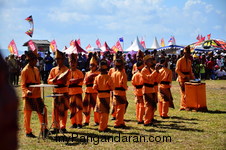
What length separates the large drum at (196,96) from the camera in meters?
11.2

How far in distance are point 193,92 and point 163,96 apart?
154 cm

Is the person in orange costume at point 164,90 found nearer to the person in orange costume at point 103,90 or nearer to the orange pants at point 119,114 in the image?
the orange pants at point 119,114

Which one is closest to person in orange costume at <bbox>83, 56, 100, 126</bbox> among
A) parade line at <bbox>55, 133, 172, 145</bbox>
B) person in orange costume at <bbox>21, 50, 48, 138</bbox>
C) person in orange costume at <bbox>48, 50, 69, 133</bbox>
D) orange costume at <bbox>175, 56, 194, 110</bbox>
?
person in orange costume at <bbox>48, 50, 69, 133</bbox>

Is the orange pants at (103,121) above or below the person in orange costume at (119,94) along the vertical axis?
below

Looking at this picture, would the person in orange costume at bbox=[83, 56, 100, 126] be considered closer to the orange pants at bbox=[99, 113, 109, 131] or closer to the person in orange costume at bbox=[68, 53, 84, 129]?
the person in orange costume at bbox=[68, 53, 84, 129]

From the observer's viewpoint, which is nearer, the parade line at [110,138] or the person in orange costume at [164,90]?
the parade line at [110,138]

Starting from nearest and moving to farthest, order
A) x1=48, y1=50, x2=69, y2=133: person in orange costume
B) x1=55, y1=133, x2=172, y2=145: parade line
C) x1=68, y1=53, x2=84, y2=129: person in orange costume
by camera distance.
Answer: x1=55, y1=133, x2=172, y2=145: parade line
x1=48, y1=50, x2=69, y2=133: person in orange costume
x1=68, y1=53, x2=84, y2=129: person in orange costume

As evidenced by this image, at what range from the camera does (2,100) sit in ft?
3.38

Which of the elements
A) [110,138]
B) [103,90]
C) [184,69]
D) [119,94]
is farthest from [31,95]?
[184,69]

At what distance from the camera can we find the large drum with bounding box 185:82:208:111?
36.7 ft

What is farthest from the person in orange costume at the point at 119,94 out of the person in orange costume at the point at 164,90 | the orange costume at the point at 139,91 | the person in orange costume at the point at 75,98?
the person in orange costume at the point at 164,90

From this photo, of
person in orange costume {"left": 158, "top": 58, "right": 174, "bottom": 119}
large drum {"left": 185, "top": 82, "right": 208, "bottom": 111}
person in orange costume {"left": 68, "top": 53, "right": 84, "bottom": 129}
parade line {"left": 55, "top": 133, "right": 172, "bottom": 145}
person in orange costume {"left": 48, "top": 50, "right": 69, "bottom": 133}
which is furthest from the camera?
large drum {"left": 185, "top": 82, "right": 208, "bottom": 111}

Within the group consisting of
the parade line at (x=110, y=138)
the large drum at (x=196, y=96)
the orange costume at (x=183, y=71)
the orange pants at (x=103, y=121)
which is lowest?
the parade line at (x=110, y=138)

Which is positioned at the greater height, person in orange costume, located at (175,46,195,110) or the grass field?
person in orange costume, located at (175,46,195,110)
